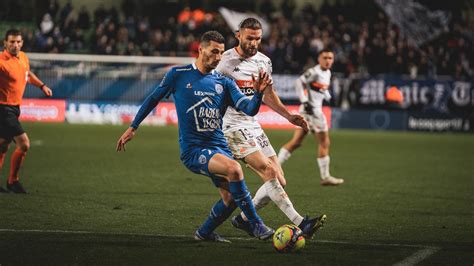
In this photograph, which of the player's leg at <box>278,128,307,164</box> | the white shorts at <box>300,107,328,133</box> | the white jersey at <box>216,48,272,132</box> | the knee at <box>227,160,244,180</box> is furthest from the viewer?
the player's leg at <box>278,128,307,164</box>

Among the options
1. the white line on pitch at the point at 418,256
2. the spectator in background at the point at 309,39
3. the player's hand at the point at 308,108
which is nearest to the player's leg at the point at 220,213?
the white line on pitch at the point at 418,256

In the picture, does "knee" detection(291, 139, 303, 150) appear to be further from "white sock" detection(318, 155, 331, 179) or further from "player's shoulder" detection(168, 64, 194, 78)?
"player's shoulder" detection(168, 64, 194, 78)

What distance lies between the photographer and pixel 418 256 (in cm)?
738

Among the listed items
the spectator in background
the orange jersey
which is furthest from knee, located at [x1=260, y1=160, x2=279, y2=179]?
the spectator in background

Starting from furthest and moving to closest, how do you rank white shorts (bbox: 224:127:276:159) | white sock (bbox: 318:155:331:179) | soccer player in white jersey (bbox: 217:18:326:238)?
white sock (bbox: 318:155:331:179) < white shorts (bbox: 224:127:276:159) < soccer player in white jersey (bbox: 217:18:326:238)

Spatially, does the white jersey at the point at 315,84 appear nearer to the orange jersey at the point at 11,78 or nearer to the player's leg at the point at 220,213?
the orange jersey at the point at 11,78

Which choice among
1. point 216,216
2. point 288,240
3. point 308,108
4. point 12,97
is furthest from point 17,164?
point 288,240

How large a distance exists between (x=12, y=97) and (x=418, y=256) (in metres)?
6.92

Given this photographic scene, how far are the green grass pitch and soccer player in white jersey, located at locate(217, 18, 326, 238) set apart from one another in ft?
1.51

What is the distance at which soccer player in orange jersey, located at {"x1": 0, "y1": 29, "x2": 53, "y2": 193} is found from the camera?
38.5 ft

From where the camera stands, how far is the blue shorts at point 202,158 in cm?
771

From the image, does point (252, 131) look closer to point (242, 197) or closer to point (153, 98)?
point (242, 197)

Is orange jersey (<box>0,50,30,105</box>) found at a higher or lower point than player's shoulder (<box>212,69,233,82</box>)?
lower

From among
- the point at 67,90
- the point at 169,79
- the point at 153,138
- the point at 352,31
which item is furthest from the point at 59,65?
the point at 169,79
